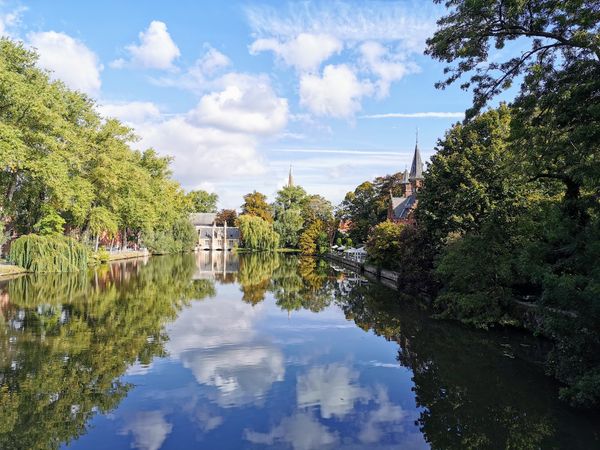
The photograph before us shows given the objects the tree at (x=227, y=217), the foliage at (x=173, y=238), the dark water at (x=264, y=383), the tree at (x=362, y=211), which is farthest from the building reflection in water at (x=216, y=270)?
the tree at (x=227, y=217)

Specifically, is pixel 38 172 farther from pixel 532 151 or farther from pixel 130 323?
pixel 532 151

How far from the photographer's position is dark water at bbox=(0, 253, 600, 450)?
734 centimetres

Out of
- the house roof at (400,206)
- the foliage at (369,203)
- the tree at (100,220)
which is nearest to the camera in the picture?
the tree at (100,220)

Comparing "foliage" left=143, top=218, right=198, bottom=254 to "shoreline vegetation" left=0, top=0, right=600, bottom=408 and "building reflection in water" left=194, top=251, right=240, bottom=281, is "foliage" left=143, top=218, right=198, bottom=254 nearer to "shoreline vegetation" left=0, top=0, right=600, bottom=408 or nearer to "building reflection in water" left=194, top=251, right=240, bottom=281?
"building reflection in water" left=194, top=251, right=240, bottom=281

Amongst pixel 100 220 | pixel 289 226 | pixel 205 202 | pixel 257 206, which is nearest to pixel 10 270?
pixel 100 220

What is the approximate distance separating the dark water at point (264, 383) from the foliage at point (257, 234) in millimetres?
56872

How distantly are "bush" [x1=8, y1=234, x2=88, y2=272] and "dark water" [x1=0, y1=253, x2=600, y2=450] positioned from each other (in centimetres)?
1195

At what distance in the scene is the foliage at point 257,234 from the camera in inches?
2963

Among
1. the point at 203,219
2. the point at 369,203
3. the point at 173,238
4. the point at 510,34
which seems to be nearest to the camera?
the point at 510,34

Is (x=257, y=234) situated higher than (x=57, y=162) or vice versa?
(x=57, y=162)

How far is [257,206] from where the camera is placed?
88875 mm

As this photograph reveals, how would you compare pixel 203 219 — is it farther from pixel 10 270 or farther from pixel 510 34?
pixel 510 34

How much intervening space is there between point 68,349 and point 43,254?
20.3 metres

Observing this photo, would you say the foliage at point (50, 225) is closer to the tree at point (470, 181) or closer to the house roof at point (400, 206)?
the tree at point (470, 181)
